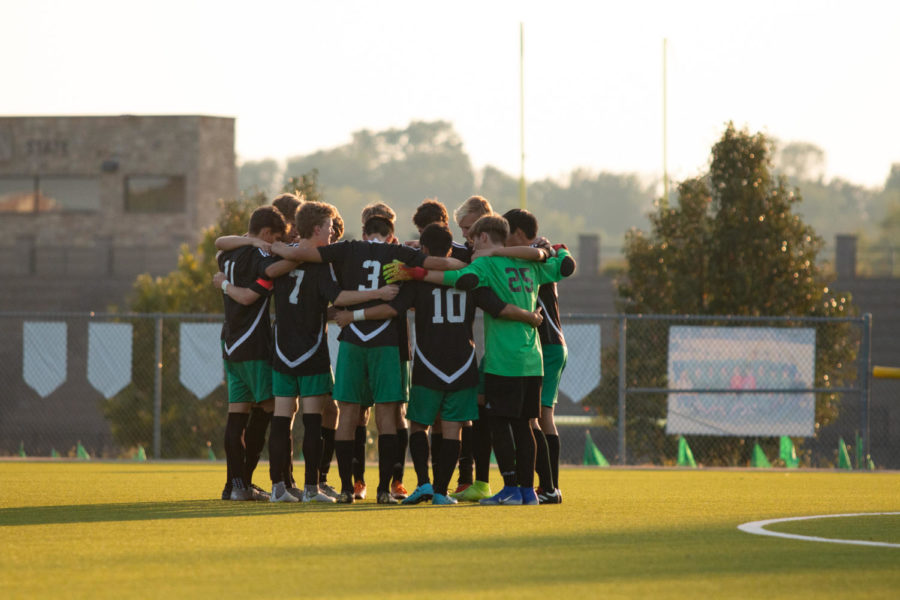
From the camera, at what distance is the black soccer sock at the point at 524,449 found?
8156 millimetres

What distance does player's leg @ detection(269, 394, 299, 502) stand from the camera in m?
8.34

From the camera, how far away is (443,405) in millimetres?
8219

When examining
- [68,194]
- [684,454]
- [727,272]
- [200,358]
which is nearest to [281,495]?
[200,358]

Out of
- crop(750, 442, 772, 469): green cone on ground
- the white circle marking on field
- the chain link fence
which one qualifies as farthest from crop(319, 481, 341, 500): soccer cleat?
crop(750, 442, 772, 469): green cone on ground


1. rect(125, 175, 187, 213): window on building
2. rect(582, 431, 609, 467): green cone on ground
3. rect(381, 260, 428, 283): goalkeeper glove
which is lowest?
rect(582, 431, 609, 467): green cone on ground

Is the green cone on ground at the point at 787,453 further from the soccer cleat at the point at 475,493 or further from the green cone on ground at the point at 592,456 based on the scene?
the soccer cleat at the point at 475,493

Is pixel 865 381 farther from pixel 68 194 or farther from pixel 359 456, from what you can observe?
pixel 68 194

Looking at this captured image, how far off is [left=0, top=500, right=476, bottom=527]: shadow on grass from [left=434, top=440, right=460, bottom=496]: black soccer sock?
0.16 metres

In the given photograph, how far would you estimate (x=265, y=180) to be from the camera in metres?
149

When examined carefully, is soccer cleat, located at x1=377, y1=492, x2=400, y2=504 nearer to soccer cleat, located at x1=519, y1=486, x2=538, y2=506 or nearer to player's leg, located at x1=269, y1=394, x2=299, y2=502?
player's leg, located at x1=269, y1=394, x2=299, y2=502

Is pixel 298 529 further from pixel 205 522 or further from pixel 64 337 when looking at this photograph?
pixel 64 337

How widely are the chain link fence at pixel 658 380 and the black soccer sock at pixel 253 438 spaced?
6478 millimetres

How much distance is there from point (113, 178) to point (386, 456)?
103ft

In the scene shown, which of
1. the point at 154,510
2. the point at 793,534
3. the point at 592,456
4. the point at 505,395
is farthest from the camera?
the point at 592,456
